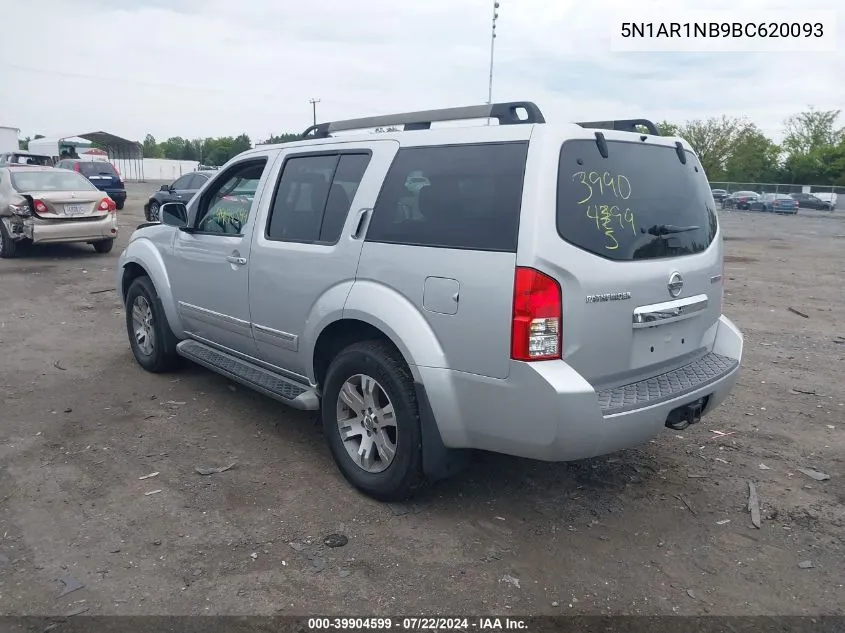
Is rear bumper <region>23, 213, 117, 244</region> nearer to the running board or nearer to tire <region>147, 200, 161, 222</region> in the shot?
tire <region>147, 200, 161, 222</region>

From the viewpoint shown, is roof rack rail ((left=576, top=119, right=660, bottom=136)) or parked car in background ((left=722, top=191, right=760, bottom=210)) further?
parked car in background ((left=722, top=191, right=760, bottom=210))

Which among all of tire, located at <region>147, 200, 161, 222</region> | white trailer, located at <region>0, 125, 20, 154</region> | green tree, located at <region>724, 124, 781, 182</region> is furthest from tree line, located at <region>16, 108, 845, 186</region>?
tire, located at <region>147, 200, 161, 222</region>

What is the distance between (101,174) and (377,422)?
74.6 feet

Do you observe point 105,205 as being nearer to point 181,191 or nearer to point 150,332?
point 181,191

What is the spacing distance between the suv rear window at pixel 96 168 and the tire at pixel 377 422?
72.1 ft

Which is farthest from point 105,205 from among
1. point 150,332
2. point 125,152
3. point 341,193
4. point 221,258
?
point 125,152

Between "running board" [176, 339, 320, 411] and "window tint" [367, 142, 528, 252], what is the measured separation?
112cm

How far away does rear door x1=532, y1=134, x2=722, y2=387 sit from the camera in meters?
3.13

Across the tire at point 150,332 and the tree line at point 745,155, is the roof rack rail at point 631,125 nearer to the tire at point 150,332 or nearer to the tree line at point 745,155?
the tire at point 150,332

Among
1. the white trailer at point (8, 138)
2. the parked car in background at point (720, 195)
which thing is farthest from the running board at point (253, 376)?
the parked car in background at point (720, 195)

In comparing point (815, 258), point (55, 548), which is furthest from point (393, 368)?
point (815, 258)

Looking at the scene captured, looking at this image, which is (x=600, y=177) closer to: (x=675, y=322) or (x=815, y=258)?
(x=675, y=322)

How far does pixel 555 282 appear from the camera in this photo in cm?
307

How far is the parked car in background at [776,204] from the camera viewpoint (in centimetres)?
4175
